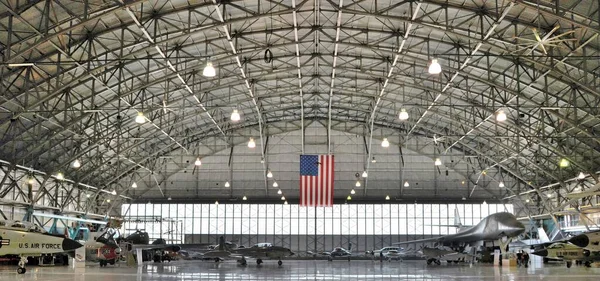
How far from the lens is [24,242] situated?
73.4 ft

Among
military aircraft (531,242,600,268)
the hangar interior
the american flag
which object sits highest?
the hangar interior

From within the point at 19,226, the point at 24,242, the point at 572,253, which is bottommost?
the point at 572,253

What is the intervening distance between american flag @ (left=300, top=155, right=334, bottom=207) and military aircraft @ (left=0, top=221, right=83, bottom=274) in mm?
19540

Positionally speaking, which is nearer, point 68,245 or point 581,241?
point 68,245

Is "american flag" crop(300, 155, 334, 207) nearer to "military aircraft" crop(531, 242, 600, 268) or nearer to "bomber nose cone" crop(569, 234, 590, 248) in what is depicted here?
"military aircraft" crop(531, 242, 600, 268)

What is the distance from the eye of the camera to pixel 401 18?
A: 2511 cm

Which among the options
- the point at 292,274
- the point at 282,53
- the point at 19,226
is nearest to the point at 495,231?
the point at 282,53

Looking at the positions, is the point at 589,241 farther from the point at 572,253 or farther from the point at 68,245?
the point at 68,245

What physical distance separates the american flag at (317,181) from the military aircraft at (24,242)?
769 inches

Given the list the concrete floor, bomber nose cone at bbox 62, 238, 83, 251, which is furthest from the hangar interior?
bomber nose cone at bbox 62, 238, 83, 251

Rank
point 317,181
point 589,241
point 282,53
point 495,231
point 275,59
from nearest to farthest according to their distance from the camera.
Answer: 1. point 589,241
2. point 282,53
3. point 275,59
4. point 495,231
5. point 317,181

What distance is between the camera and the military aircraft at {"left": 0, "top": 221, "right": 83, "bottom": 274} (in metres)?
22.1

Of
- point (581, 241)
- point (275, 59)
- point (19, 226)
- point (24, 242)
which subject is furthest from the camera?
point (275, 59)

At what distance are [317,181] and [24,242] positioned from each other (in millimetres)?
21782
